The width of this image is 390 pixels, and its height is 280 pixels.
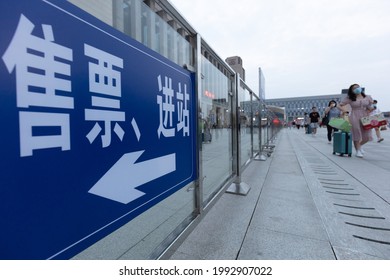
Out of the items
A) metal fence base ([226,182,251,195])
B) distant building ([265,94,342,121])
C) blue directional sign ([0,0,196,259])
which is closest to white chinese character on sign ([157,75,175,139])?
blue directional sign ([0,0,196,259])

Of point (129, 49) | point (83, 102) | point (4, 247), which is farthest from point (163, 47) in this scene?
point (4, 247)

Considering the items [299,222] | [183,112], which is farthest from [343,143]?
[183,112]

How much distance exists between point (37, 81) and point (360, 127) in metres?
6.64

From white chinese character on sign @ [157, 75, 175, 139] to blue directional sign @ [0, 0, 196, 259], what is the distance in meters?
0.08

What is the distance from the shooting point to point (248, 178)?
12.3ft

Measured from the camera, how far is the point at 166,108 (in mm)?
1332

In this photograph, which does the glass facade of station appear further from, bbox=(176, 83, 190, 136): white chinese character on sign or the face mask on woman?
the face mask on woman

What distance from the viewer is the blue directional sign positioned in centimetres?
61

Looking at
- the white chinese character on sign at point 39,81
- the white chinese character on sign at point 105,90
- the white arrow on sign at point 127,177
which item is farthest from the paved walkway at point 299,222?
the white chinese character on sign at point 39,81

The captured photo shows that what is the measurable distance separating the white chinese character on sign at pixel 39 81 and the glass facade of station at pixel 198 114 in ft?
1.24

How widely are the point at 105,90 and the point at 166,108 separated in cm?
48

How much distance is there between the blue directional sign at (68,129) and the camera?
0.61 metres

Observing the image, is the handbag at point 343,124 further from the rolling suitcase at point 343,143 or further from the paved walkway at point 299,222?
the paved walkway at point 299,222

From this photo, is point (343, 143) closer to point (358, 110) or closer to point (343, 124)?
point (343, 124)
